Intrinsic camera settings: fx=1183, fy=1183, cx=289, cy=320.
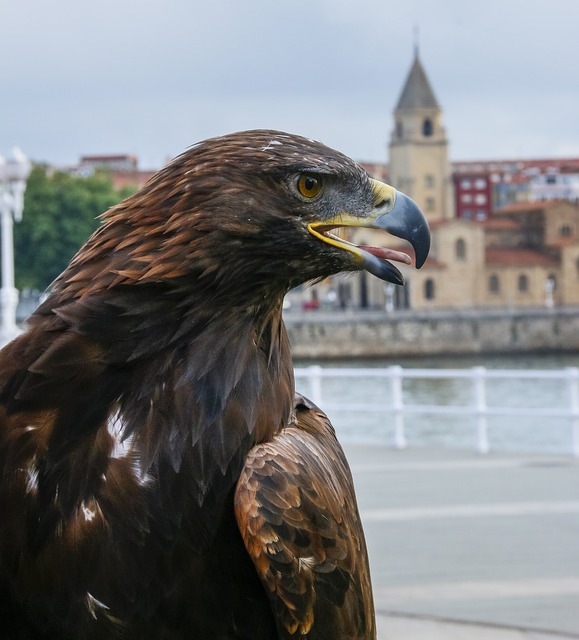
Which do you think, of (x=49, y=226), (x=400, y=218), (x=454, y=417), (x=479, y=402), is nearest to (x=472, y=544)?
(x=479, y=402)

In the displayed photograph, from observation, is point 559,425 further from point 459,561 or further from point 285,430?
point 285,430

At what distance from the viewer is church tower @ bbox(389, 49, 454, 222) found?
334 feet

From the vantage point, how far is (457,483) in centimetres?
929

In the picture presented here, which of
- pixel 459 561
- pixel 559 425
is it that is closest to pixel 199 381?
pixel 459 561

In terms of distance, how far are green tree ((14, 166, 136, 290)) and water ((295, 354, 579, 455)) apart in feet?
72.7

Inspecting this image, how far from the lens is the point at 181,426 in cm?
190

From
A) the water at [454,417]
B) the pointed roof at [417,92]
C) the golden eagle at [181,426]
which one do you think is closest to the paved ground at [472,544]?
the water at [454,417]

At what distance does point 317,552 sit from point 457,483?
750 centimetres

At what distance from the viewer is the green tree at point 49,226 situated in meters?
66.5

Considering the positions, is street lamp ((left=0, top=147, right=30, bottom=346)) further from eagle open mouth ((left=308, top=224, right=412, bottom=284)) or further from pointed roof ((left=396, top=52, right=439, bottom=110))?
pointed roof ((left=396, top=52, right=439, bottom=110))

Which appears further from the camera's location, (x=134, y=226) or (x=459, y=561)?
(x=459, y=561)

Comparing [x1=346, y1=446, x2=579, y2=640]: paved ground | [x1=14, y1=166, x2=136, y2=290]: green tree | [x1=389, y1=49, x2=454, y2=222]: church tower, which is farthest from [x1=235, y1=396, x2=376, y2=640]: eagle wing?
[x1=389, y1=49, x2=454, y2=222]: church tower

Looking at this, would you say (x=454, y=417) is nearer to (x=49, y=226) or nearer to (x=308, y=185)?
(x=308, y=185)

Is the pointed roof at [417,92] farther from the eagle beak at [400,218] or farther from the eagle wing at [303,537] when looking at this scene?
the eagle wing at [303,537]
